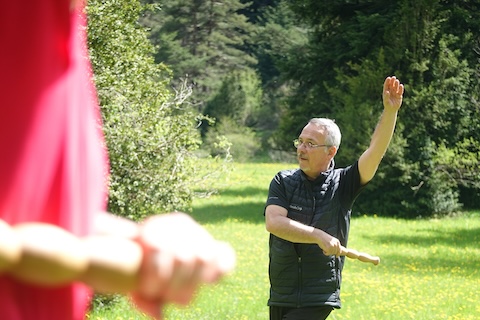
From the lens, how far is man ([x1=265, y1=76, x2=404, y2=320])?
492 cm

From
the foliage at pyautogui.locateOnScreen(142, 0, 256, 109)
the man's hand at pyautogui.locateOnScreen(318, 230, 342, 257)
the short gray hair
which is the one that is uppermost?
the short gray hair

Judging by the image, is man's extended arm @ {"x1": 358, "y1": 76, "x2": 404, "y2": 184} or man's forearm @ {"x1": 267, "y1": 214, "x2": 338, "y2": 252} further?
man's extended arm @ {"x1": 358, "y1": 76, "x2": 404, "y2": 184}

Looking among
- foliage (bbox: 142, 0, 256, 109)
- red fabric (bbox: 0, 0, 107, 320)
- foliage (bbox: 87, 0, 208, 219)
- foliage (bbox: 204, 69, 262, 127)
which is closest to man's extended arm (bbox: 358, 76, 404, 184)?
red fabric (bbox: 0, 0, 107, 320)

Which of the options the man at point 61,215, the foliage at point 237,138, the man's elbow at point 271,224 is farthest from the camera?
the foliage at point 237,138

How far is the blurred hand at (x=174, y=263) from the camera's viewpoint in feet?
3.14

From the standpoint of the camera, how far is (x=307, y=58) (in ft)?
85.1

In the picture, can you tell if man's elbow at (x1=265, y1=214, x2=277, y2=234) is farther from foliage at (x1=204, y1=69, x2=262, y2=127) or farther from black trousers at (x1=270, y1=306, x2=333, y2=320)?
foliage at (x1=204, y1=69, x2=262, y2=127)

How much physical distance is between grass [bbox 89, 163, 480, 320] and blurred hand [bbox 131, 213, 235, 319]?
3.21m

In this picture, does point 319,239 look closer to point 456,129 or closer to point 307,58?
point 456,129

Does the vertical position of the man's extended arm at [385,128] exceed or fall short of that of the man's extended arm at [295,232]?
it exceeds it

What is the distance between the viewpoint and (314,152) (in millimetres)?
5023

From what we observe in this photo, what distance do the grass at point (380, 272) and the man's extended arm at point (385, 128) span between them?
1210 mm

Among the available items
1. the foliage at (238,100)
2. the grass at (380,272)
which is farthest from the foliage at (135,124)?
the foliage at (238,100)

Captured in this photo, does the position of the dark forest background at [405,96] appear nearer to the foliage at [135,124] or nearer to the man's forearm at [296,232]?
the foliage at [135,124]
